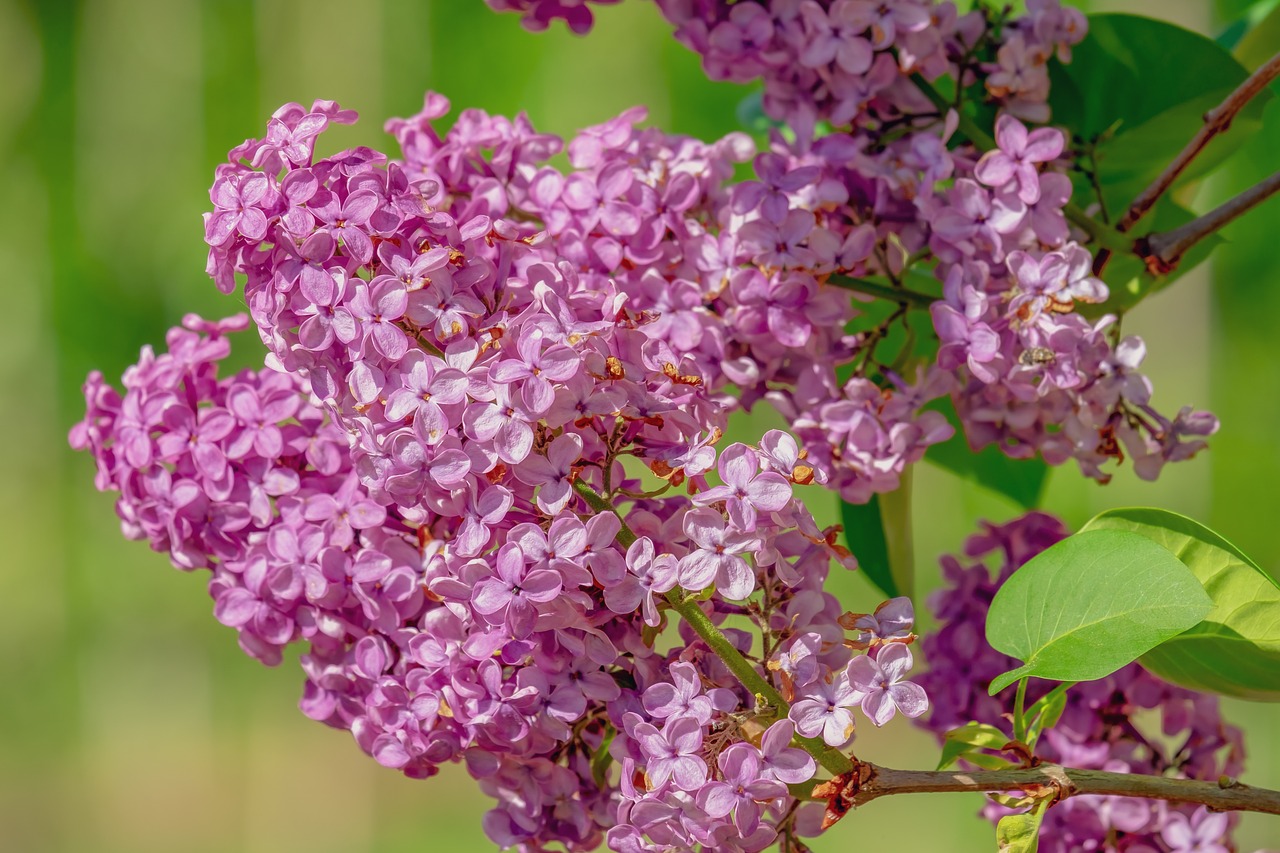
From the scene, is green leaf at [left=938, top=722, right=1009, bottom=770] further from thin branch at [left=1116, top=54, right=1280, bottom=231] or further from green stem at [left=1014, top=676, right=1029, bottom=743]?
thin branch at [left=1116, top=54, right=1280, bottom=231]

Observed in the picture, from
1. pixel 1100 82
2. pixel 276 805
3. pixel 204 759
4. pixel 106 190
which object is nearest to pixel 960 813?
pixel 276 805

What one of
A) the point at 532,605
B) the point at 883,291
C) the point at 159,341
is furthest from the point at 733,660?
the point at 159,341

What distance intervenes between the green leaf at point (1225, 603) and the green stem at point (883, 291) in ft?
0.32

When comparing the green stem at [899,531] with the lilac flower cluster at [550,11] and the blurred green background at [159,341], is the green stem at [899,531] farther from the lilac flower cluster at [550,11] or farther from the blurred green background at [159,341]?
the blurred green background at [159,341]

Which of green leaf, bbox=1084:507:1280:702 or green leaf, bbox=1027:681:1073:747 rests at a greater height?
green leaf, bbox=1084:507:1280:702

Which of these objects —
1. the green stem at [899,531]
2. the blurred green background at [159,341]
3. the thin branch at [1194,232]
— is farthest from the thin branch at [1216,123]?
the blurred green background at [159,341]

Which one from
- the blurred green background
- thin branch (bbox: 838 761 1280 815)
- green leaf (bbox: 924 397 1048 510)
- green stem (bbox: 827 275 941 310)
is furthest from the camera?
the blurred green background

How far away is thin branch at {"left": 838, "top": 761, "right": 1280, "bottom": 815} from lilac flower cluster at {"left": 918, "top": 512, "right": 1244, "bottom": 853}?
0.34 ft

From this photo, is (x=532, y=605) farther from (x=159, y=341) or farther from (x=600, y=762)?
(x=159, y=341)

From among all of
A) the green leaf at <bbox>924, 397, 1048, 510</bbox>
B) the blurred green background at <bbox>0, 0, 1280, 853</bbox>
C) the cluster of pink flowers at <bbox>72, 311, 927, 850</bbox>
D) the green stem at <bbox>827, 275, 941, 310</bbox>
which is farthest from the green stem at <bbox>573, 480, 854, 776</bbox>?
the blurred green background at <bbox>0, 0, 1280, 853</bbox>

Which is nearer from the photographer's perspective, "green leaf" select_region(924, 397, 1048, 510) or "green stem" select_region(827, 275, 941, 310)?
"green stem" select_region(827, 275, 941, 310)

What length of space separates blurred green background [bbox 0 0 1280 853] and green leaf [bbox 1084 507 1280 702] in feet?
8.83

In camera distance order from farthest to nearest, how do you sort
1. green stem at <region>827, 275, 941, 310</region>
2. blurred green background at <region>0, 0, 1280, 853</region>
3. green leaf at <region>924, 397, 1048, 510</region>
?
blurred green background at <region>0, 0, 1280, 853</region>, green leaf at <region>924, 397, 1048, 510</region>, green stem at <region>827, 275, 941, 310</region>

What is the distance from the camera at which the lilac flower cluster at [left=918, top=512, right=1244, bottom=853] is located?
1.27ft
